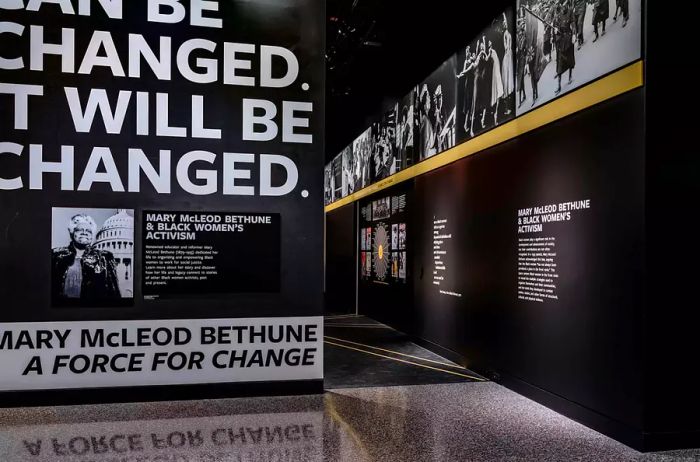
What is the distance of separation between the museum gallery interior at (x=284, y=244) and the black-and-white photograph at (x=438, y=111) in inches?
33.6

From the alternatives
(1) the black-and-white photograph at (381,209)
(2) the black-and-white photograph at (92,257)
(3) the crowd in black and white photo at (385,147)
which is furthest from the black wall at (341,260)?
(2) the black-and-white photograph at (92,257)

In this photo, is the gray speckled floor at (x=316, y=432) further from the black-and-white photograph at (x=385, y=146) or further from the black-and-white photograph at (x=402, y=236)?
the black-and-white photograph at (x=385, y=146)

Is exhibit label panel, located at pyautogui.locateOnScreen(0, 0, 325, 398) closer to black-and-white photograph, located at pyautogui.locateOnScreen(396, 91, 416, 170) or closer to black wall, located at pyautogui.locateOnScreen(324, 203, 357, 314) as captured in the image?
black-and-white photograph, located at pyautogui.locateOnScreen(396, 91, 416, 170)

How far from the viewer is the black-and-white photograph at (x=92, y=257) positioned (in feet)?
15.9

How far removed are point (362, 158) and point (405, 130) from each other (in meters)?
2.71

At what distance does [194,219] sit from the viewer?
506 cm

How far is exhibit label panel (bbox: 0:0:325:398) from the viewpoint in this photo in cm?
480

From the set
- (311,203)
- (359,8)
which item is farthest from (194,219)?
(359,8)

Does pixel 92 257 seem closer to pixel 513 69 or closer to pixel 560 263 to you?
pixel 560 263

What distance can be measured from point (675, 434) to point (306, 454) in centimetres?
240

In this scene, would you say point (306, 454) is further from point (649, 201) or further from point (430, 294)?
point (430, 294)

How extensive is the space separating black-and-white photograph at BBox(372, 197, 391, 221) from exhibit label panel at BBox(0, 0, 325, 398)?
14.3 ft

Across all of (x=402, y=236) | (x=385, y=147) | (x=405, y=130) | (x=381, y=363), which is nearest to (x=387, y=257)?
(x=402, y=236)

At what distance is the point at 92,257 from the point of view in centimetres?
489
